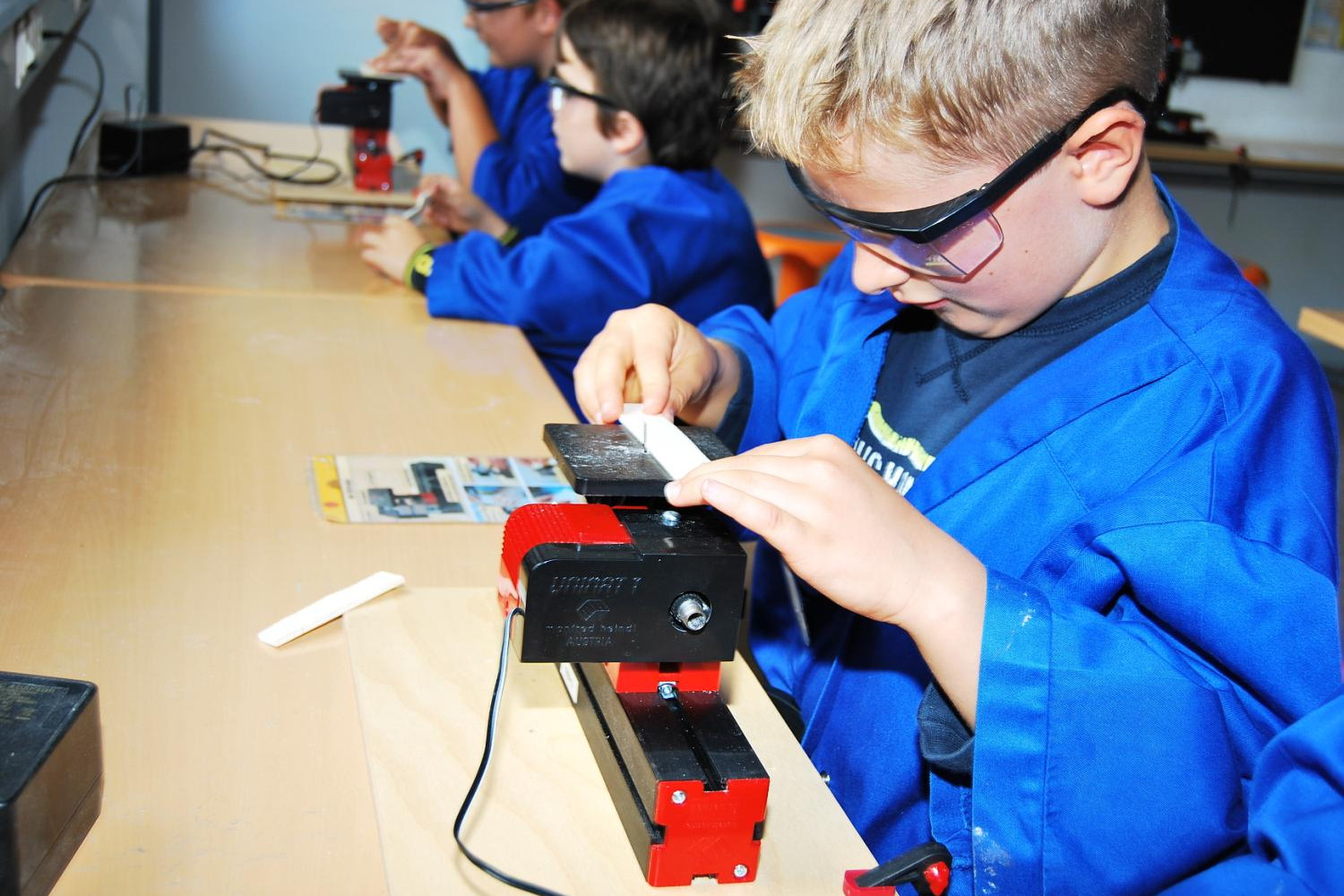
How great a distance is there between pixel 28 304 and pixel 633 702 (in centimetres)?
132

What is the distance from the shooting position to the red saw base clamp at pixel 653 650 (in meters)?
0.75

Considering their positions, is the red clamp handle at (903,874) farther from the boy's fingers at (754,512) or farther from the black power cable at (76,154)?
the black power cable at (76,154)

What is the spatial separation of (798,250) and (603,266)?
48.2 inches

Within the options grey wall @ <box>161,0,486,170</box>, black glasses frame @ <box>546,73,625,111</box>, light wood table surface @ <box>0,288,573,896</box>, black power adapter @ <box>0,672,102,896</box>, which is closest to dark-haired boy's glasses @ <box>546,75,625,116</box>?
black glasses frame @ <box>546,73,625,111</box>

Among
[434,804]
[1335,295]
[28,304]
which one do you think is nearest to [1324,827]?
[434,804]

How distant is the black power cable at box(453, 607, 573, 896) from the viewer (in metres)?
0.74

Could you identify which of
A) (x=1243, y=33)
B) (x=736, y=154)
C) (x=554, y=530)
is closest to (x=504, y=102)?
(x=736, y=154)

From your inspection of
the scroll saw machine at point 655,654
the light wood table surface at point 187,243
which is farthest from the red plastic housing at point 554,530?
the light wood table surface at point 187,243

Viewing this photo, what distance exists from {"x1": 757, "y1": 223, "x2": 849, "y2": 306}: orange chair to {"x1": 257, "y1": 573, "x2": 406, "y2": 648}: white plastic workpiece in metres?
1.88

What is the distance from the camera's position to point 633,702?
32.7 inches

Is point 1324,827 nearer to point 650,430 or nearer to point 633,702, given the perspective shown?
point 633,702

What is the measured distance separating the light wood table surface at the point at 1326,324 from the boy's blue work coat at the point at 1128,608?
1.38m

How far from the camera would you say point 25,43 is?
7.86ft

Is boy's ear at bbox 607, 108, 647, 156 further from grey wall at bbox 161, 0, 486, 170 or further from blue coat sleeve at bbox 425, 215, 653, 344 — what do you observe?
grey wall at bbox 161, 0, 486, 170
